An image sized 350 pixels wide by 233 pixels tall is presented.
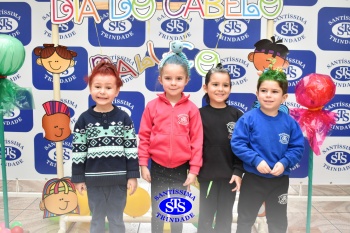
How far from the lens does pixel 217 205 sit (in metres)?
2.15

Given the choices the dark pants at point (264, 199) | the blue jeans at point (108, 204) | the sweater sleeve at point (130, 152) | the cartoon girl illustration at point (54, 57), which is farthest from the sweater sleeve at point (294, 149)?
the cartoon girl illustration at point (54, 57)

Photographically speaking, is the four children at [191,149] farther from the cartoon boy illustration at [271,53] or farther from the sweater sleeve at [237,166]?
the cartoon boy illustration at [271,53]

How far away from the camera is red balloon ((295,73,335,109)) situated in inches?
85.7

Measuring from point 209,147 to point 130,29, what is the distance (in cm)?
142

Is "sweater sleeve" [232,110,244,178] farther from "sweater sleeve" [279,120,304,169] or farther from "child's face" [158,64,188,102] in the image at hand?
"child's face" [158,64,188,102]

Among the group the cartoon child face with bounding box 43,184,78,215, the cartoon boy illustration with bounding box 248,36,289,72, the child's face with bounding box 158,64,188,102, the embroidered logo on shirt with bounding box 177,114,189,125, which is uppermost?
the cartoon boy illustration with bounding box 248,36,289,72

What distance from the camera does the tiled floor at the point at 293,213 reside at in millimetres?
2865

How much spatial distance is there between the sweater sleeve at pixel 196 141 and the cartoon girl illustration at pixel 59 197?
827mm

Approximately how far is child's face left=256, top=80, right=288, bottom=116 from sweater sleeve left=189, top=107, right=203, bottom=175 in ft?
1.13

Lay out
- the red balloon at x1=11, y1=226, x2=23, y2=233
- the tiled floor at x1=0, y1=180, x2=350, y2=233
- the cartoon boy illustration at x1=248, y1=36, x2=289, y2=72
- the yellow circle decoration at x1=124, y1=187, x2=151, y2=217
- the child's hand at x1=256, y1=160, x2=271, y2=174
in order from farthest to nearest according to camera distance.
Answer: the tiled floor at x1=0, y1=180, x2=350, y2=233 < the yellow circle decoration at x1=124, y1=187, x2=151, y2=217 < the red balloon at x1=11, y1=226, x2=23, y2=233 < the cartoon boy illustration at x1=248, y1=36, x2=289, y2=72 < the child's hand at x1=256, y1=160, x2=271, y2=174

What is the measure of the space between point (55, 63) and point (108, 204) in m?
0.94

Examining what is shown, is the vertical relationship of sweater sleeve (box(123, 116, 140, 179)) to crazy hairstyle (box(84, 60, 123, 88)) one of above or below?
below

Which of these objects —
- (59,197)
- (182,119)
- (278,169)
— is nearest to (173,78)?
(182,119)

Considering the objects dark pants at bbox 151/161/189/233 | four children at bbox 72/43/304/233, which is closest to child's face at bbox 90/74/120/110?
four children at bbox 72/43/304/233
